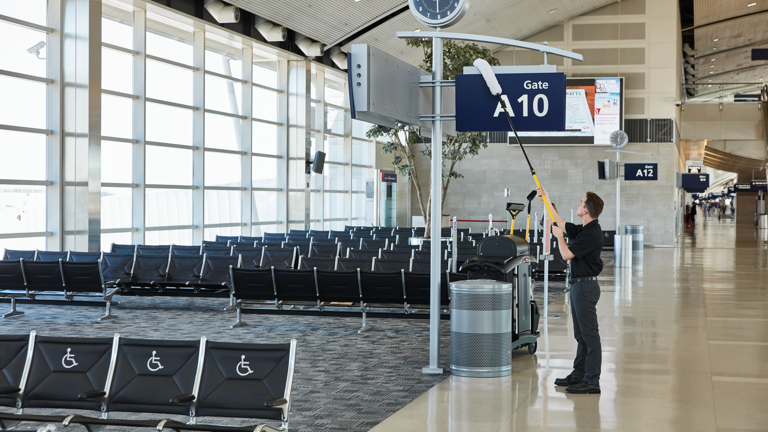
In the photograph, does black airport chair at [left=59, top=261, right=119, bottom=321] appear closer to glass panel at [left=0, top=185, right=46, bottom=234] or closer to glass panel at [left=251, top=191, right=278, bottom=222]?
glass panel at [left=0, top=185, right=46, bottom=234]

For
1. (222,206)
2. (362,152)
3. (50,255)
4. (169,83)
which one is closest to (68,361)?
(50,255)

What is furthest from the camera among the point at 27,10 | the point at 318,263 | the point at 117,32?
the point at 117,32

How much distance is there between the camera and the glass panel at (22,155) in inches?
553

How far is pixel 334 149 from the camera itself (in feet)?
89.7

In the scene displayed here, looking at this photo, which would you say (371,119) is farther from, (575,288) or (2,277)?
(2,277)

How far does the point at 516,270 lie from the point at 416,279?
1812 mm

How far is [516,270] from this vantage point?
7465 millimetres

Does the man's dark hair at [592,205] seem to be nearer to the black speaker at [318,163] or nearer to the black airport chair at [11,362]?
the black airport chair at [11,362]

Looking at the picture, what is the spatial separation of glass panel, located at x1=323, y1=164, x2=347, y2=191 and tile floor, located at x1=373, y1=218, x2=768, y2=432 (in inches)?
610

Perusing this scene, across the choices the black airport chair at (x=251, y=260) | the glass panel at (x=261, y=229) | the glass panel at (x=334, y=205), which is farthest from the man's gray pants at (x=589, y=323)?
the glass panel at (x=334, y=205)

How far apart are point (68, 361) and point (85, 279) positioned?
21.1 ft

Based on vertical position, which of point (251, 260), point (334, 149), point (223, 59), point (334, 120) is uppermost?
point (223, 59)

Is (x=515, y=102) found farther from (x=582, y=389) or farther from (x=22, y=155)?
(x=22, y=155)

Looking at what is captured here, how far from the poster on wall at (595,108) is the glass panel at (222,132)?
42.4 ft
